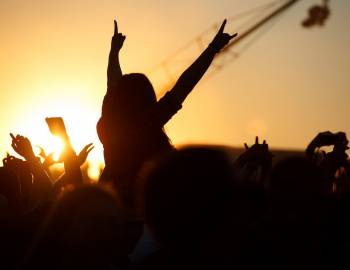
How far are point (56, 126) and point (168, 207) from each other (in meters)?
2.13

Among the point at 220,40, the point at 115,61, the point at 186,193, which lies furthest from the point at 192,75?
the point at 186,193

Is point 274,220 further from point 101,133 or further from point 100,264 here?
point 101,133

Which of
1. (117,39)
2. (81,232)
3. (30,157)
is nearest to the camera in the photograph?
(81,232)

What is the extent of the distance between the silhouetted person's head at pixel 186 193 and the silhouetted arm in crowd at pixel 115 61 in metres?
2.52

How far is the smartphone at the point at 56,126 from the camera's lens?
4707 millimetres

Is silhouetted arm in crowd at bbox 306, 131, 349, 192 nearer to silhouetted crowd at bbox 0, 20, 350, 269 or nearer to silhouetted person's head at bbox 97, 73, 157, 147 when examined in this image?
silhouetted crowd at bbox 0, 20, 350, 269

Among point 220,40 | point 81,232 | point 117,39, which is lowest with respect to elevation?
point 81,232

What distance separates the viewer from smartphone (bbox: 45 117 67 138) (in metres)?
4.71

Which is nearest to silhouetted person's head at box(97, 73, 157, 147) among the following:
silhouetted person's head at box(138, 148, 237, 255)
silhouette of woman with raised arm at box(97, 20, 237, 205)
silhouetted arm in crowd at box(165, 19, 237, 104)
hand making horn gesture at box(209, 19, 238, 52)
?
silhouette of woman with raised arm at box(97, 20, 237, 205)

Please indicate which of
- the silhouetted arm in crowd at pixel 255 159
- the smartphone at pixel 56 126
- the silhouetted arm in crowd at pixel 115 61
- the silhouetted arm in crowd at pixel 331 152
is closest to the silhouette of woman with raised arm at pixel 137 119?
the smartphone at pixel 56 126

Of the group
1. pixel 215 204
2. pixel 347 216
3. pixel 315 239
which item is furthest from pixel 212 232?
pixel 347 216

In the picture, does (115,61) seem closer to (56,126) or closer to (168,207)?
(56,126)

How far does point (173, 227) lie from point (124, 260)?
3.97 feet

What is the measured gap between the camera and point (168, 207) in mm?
2871
